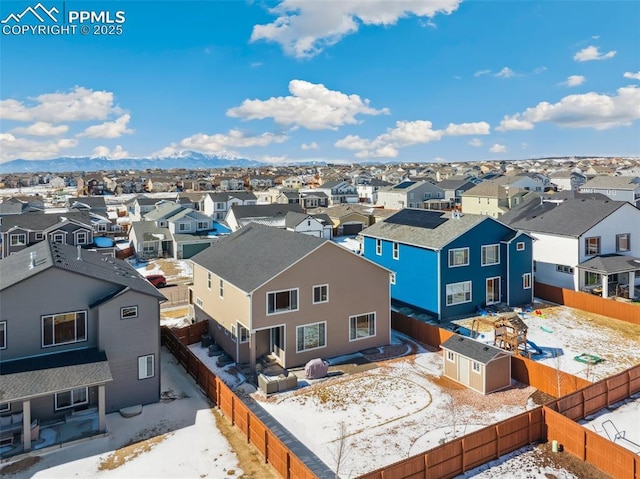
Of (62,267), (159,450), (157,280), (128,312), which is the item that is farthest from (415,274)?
(157,280)

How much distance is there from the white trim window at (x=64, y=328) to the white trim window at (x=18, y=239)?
35632 mm

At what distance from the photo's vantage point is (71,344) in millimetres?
18797

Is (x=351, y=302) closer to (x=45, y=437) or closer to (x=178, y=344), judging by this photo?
(x=178, y=344)

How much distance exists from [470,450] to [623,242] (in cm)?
3136

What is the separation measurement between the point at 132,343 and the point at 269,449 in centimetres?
808

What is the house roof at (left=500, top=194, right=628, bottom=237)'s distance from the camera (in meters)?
37.3

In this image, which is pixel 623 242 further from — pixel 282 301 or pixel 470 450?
pixel 470 450

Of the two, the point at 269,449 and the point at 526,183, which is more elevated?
the point at 526,183

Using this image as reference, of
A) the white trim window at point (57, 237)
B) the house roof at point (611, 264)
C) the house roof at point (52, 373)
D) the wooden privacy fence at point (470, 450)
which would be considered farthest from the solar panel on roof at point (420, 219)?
the white trim window at point (57, 237)

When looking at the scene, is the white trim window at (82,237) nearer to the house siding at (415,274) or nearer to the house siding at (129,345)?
the house siding at (415,274)

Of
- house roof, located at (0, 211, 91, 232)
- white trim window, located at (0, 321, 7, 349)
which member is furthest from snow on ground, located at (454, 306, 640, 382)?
house roof, located at (0, 211, 91, 232)

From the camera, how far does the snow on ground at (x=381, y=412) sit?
16.5m

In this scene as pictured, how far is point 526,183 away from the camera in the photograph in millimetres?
93312

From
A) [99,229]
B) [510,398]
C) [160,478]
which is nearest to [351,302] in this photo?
[510,398]
